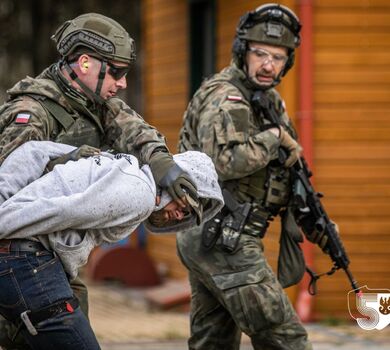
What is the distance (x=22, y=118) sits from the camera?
4566mm

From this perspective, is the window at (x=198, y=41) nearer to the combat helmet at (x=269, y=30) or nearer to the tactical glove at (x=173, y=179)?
the combat helmet at (x=269, y=30)

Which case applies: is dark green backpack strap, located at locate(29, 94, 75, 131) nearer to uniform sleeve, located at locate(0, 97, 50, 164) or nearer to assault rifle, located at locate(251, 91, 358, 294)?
uniform sleeve, located at locate(0, 97, 50, 164)

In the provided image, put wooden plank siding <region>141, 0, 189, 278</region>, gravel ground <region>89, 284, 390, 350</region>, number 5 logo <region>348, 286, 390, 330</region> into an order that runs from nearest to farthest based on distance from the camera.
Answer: number 5 logo <region>348, 286, 390, 330</region>, gravel ground <region>89, 284, 390, 350</region>, wooden plank siding <region>141, 0, 189, 278</region>

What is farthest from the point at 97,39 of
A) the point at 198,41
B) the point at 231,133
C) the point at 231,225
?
the point at 198,41

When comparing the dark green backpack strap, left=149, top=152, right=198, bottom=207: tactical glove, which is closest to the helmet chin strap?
the dark green backpack strap

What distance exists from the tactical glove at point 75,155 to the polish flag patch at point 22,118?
0.20m

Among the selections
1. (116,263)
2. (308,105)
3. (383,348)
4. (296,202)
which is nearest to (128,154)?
(296,202)

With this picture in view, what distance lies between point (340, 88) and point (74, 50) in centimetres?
515

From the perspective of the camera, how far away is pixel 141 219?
4.43m

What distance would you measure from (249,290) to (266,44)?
4.33 feet

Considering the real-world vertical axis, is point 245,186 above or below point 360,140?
above

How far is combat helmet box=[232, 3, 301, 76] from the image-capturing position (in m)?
6.09

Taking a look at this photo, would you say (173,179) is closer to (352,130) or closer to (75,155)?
(75,155)

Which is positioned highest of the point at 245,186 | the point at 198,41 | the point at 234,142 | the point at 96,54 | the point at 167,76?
the point at 96,54
